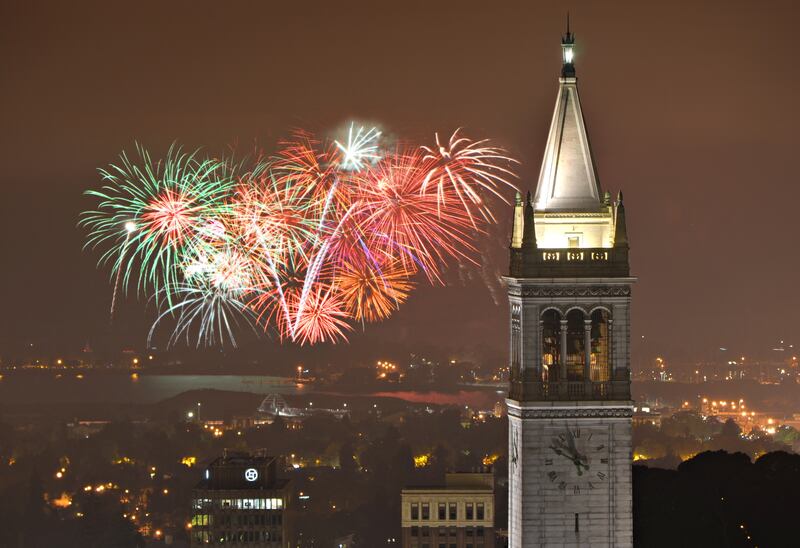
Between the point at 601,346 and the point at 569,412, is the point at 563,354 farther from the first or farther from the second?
the point at 569,412

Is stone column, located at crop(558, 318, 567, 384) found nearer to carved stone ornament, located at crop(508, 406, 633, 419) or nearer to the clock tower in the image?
the clock tower

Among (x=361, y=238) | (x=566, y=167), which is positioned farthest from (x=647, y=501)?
(x=566, y=167)

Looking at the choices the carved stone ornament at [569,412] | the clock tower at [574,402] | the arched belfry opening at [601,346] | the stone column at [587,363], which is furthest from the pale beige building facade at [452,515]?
the stone column at [587,363]

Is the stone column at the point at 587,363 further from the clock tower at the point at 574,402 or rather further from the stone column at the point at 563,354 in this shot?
the stone column at the point at 563,354

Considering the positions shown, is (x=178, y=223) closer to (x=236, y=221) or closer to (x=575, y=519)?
(x=236, y=221)

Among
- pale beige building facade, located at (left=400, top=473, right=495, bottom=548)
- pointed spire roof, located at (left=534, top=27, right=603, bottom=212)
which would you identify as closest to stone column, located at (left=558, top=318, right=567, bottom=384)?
pointed spire roof, located at (left=534, top=27, right=603, bottom=212)

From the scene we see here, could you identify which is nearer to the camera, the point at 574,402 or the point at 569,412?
the point at 574,402

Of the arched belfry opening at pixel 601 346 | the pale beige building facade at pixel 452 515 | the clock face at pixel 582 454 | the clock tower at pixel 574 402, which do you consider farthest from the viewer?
the pale beige building facade at pixel 452 515

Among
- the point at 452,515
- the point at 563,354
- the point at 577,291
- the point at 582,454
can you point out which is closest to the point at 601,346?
the point at 563,354

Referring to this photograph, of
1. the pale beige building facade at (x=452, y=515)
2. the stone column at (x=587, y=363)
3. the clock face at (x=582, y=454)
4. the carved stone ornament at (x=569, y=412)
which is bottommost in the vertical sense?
the pale beige building facade at (x=452, y=515)
